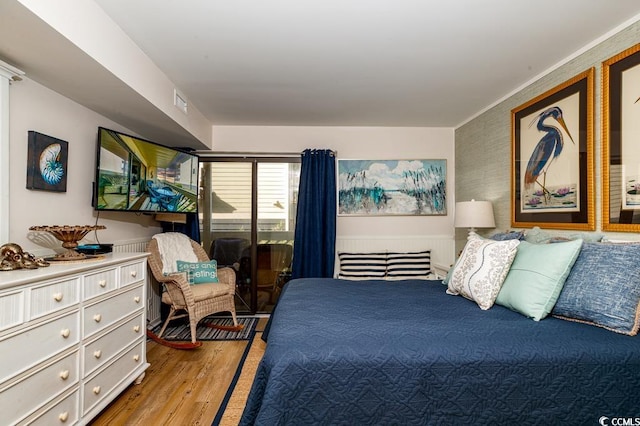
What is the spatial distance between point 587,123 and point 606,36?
547mm

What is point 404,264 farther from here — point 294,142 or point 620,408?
point 620,408

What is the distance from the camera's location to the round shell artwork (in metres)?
2.14

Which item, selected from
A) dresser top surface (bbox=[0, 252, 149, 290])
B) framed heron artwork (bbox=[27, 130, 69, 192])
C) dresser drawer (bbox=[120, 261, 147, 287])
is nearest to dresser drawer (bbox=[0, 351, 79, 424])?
dresser top surface (bbox=[0, 252, 149, 290])

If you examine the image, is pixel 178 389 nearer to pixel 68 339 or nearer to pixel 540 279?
pixel 68 339

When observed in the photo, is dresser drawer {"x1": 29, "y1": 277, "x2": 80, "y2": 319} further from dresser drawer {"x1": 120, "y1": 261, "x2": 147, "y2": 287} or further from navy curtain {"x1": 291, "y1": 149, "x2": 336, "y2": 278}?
navy curtain {"x1": 291, "y1": 149, "x2": 336, "y2": 278}

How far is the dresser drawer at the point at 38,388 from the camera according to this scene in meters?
1.36

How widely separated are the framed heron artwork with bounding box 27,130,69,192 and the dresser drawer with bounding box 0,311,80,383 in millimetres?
970

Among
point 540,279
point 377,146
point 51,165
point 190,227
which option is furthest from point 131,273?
point 377,146

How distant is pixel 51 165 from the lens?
2.21 metres

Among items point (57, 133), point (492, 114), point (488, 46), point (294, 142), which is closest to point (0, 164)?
point (57, 133)

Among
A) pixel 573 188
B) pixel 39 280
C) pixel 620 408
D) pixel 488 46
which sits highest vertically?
pixel 488 46

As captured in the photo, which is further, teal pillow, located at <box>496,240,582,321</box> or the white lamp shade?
the white lamp shade

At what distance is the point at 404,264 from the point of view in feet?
12.8

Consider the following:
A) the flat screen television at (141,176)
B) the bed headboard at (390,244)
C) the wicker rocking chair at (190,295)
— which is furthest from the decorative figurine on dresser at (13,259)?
the bed headboard at (390,244)
